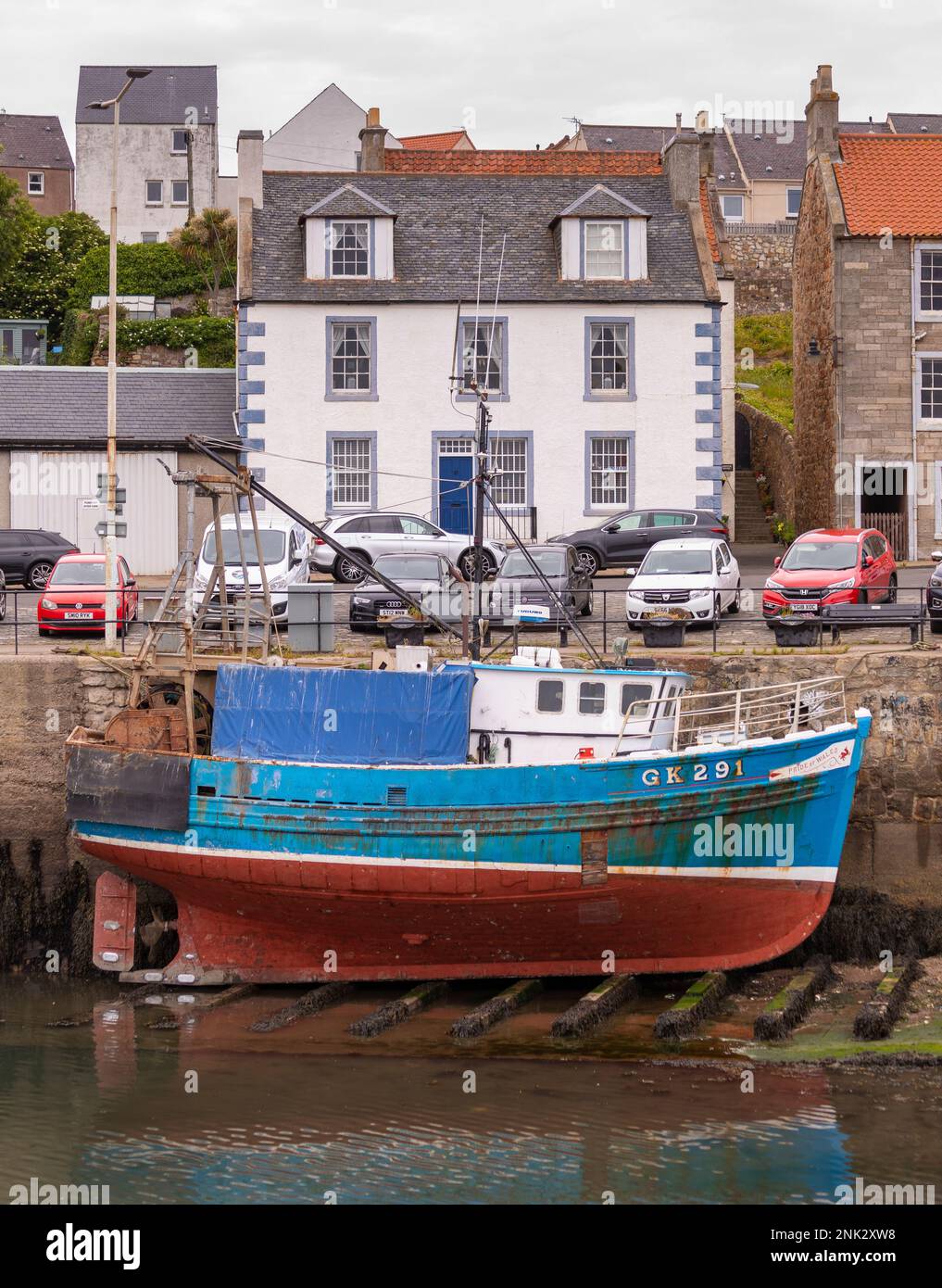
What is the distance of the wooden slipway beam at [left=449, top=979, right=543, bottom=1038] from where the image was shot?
1759 cm

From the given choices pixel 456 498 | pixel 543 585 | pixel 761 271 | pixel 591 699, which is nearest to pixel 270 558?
pixel 543 585

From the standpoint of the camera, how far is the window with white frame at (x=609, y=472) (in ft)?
120

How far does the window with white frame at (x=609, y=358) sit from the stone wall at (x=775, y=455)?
940 centimetres

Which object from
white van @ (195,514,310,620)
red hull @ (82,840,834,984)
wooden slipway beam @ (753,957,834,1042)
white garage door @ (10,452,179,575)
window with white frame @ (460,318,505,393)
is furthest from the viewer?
white garage door @ (10,452,179,575)

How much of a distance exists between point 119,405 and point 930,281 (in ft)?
63.4

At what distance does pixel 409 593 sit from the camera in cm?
2662

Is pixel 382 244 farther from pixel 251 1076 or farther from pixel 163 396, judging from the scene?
pixel 251 1076

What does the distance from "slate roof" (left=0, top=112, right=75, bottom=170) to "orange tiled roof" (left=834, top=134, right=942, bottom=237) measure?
169 feet

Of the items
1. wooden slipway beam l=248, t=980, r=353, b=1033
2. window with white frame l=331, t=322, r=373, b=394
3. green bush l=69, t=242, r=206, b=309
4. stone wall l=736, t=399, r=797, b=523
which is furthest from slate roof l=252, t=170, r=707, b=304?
wooden slipway beam l=248, t=980, r=353, b=1033

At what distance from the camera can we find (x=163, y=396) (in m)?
38.5

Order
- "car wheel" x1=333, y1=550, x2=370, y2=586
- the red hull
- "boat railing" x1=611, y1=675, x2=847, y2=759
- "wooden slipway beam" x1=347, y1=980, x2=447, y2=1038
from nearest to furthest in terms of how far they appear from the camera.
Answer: "wooden slipway beam" x1=347, y1=980, x2=447, y2=1038, the red hull, "boat railing" x1=611, y1=675, x2=847, y2=759, "car wheel" x1=333, y1=550, x2=370, y2=586

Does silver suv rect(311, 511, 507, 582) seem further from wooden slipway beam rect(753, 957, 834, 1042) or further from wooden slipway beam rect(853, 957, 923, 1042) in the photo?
wooden slipway beam rect(853, 957, 923, 1042)
